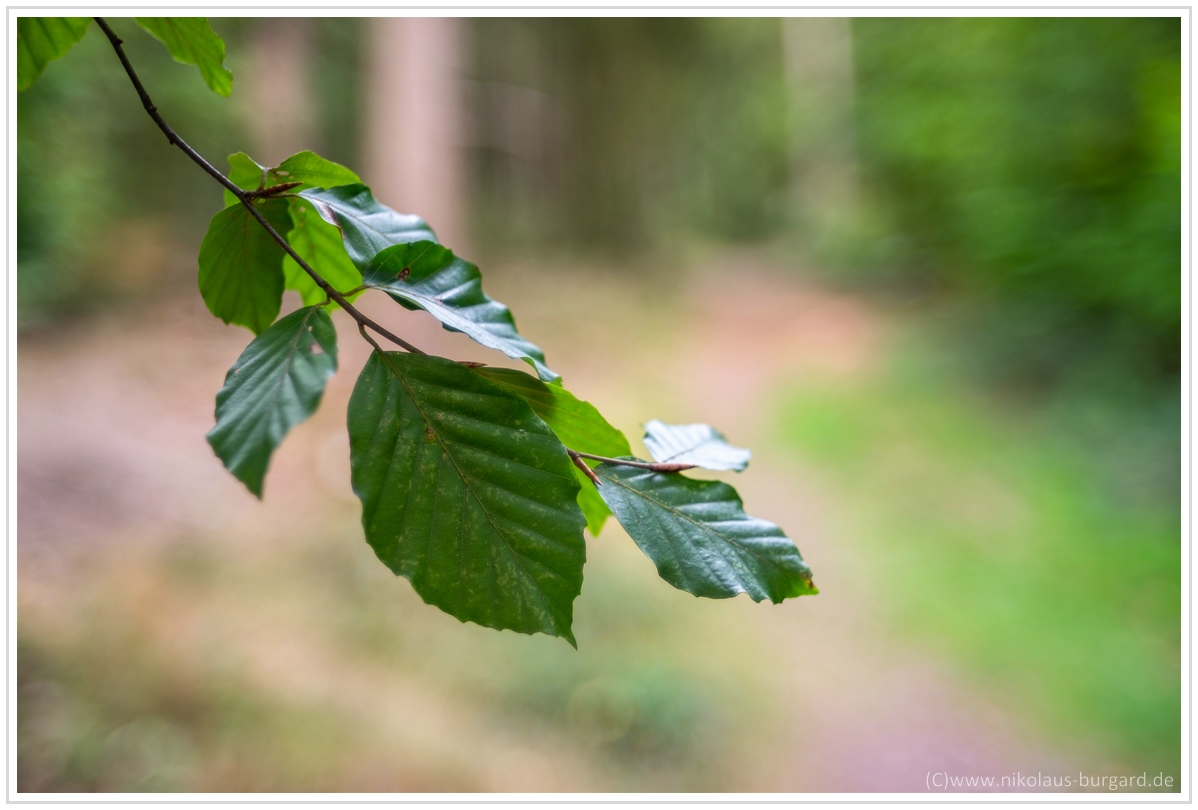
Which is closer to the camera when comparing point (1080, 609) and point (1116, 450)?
point (1080, 609)

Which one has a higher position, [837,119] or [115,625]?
[837,119]

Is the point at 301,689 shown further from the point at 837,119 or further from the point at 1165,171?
the point at 837,119

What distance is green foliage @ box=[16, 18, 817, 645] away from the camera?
1.35 ft

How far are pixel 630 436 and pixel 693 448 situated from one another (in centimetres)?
324

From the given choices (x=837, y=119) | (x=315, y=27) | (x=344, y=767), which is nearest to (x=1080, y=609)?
(x=344, y=767)

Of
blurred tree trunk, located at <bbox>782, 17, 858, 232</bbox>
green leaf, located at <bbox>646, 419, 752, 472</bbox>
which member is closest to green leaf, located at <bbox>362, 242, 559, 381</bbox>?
green leaf, located at <bbox>646, 419, 752, 472</bbox>

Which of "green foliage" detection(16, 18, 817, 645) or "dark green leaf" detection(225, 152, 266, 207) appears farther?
"dark green leaf" detection(225, 152, 266, 207)

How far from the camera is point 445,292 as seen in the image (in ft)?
1.63

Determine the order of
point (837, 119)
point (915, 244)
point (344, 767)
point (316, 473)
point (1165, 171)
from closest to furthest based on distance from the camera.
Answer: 1. point (344, 767)
2. point (316, 473)
3. point (1165, 171)
4. point (915, 244)
5. point (837, 119)

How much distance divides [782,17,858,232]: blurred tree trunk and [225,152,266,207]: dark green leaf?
9809 millimetres

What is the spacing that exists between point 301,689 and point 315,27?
3808 mm

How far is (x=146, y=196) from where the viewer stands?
4.18 m

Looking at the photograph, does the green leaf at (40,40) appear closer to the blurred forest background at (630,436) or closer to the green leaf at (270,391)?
the green leaf at (270,391)

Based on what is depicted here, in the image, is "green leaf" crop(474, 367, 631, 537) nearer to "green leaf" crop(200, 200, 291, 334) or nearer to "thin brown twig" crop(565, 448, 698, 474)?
"thin brown twig" crop(565, 448, 698, 474)
